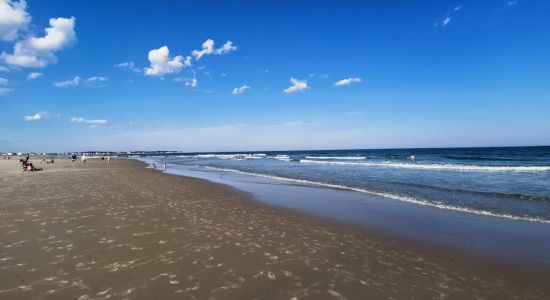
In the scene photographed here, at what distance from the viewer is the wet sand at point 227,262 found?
5.12 m

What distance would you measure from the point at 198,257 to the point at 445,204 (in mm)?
11785

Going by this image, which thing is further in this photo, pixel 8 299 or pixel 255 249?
pixel 255 249

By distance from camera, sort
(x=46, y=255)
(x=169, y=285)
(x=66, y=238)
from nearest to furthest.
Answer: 1. (x=169, y=285)
2. (x=46, y=255)
3. (x=66, y=238)

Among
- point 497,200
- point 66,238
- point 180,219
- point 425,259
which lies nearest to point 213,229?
point 180,219

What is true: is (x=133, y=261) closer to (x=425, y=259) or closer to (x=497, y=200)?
(x=425, y=259)

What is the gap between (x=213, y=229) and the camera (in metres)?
8.98

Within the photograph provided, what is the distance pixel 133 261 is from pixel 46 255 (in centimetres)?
197

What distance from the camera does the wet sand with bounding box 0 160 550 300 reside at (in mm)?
5117

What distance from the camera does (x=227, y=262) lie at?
633 centimetres

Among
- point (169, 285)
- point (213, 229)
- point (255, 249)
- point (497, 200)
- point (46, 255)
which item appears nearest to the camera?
point (169, 285)

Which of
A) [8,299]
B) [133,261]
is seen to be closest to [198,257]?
[133,261]

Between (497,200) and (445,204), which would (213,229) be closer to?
(445,204)

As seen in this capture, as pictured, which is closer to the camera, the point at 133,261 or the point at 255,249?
the point at 133,261

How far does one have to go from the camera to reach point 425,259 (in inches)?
270
